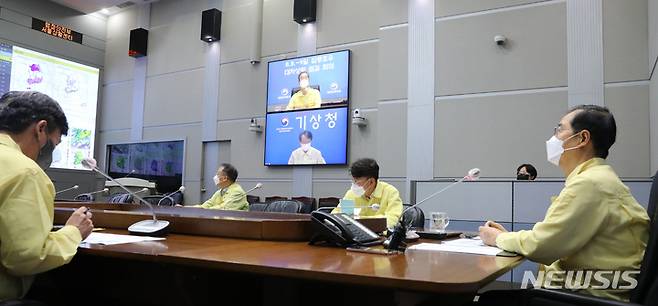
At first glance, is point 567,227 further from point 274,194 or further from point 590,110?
point 274,194

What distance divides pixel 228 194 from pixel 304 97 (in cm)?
233

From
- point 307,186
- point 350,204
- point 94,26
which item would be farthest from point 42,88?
point 350,204

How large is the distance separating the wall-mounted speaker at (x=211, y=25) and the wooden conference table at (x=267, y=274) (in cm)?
637

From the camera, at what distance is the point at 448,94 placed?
18.3 ft

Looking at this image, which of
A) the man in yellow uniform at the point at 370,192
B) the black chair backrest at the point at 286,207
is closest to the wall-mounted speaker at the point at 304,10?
the black chair backrest at the point at 286,207

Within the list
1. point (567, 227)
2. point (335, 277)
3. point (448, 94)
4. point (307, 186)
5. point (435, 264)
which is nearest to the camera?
point (335, 277)

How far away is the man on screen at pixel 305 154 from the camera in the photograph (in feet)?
21.7

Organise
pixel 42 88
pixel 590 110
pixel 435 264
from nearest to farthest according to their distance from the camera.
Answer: pixel 435 264 < pixel 590 110 < pixel 42 88

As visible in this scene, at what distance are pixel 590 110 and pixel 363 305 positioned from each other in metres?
1.02

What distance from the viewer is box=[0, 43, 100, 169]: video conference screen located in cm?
775

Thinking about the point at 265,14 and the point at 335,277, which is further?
the point at 265,14

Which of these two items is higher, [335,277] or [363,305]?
[335,277]

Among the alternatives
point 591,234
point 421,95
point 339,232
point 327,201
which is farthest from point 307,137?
point 591,234

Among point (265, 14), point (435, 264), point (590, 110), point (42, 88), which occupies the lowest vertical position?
point (435, 264)
